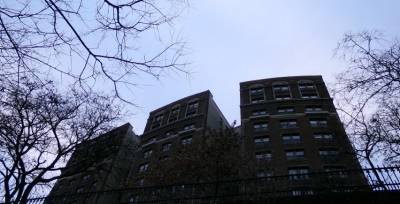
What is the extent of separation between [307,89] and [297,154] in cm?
1436

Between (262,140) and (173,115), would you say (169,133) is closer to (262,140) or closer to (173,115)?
(173,115)

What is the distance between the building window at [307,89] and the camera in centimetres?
4962

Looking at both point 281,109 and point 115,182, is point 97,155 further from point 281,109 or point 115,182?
point 281,109

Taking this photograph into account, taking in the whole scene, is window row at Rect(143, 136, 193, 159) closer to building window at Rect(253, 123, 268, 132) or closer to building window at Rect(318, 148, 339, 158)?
building window at Rect(253, 123, 268, 132)

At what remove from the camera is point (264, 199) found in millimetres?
11703

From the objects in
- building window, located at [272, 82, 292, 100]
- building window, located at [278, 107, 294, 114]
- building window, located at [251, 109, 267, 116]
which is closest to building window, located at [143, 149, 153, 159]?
building window, located at [251, 109, 267, 116]

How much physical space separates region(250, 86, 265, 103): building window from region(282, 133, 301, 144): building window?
29.7 feet

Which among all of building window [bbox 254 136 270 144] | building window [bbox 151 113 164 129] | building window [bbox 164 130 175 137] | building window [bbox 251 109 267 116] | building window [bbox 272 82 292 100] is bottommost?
building window [bbox 254 136 270 144]

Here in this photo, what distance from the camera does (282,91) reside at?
51812 mm

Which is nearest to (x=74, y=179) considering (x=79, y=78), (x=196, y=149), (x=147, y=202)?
(x=196, y=149)

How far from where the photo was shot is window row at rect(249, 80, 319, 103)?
50031mm

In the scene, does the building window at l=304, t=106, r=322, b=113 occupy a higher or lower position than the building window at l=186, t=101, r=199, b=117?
lower

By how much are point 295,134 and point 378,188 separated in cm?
3261

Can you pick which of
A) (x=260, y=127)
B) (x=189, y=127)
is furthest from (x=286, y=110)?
(x=189, y=127)
